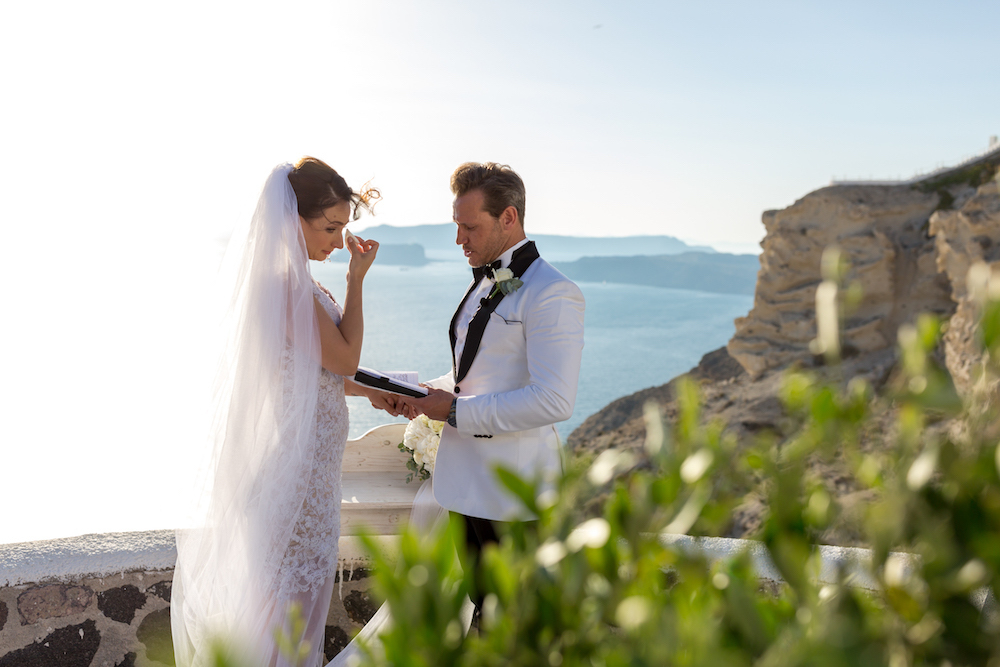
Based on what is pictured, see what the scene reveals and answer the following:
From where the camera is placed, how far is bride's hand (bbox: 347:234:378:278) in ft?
9.00

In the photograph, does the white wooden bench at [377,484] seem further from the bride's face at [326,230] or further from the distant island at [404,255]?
the distant island at [404,255]

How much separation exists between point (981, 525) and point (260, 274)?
95.4 inches

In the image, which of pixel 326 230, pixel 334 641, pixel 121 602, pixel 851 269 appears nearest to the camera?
pixel 121 602

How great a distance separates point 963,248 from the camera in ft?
66.4

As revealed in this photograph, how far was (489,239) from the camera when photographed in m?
2.88

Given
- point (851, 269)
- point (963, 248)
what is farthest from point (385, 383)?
point (851, 269)

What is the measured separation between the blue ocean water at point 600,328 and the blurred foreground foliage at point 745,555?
21115 mm

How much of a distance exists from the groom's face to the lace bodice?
0.62 metres

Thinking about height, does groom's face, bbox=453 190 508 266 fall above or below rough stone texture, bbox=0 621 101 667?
above

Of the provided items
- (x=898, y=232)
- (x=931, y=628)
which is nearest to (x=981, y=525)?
(x=931, y=628)

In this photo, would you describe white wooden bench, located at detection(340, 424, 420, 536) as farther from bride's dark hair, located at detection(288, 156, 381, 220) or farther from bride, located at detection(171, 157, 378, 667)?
bride's dark hair, located at detection(288, 156, 381, 220)

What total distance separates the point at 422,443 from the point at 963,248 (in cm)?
2193

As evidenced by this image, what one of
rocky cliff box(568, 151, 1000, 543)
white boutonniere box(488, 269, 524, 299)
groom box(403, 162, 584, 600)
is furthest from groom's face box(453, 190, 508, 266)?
rocky cliff box(568, 151, 1000, 543)

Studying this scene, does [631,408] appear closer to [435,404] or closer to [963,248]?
[963,248]
